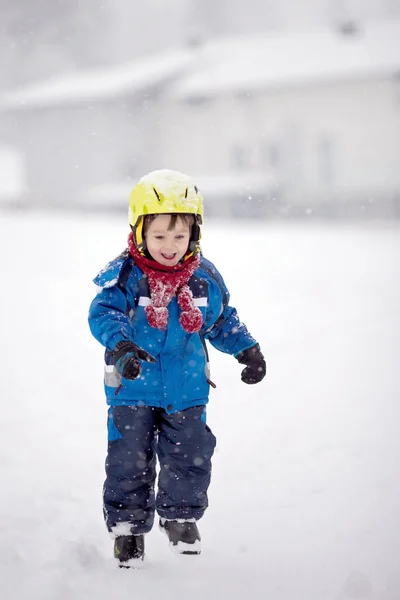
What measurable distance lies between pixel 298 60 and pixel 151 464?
100 feet

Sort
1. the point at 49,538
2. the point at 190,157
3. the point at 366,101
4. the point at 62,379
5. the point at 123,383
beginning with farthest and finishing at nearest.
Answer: the point at 190,157 < the point at 366,101 < the point at 62,379 < the point at 49,538 < the point at 123,383

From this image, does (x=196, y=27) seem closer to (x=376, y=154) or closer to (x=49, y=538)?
(x=376, y=154)

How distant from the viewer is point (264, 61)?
31922 mm

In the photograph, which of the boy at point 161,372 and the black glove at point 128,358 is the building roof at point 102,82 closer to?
the boy at point 161,372

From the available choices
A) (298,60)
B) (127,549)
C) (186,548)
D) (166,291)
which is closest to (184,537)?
(186,548)

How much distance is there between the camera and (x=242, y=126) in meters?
30.6

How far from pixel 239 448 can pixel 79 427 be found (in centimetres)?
116

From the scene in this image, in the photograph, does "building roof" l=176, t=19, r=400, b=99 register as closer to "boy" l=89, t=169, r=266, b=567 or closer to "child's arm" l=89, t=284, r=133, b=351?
"boy" l=89, t=169, r=266, b=567

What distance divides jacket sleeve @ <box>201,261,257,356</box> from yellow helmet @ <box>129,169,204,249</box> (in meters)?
0.24

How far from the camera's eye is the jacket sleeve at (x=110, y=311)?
2.58m

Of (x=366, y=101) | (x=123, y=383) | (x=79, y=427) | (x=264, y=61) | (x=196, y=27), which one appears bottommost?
(x=79, y=427)

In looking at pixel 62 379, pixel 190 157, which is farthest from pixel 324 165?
pixel 62 379

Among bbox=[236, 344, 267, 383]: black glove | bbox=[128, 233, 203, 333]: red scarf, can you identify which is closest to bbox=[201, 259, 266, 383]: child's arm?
bbox=[236, 344, 267, 383]: black glove

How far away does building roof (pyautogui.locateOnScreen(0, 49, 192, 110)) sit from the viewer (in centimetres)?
3288
